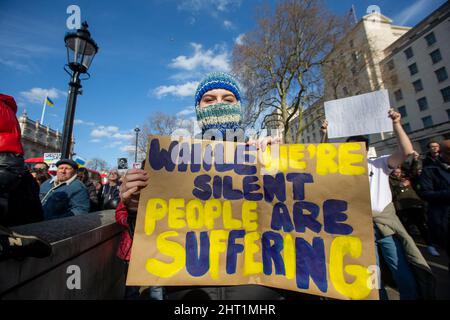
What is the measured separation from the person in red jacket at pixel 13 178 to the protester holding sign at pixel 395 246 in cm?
285

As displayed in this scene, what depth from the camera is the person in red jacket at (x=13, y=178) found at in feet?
4.74

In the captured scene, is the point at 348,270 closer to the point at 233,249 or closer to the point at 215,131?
the point at 233,249

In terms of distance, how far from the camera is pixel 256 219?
1188 mm

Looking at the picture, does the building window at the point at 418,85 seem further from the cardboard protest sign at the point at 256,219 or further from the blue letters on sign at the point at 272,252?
the blue letters on sign at the point at 272,252

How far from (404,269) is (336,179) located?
1.97m

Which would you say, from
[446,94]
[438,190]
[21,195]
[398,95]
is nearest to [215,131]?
[21,195]

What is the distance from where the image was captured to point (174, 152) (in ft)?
4.06

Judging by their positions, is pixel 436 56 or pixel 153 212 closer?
pixel 153 212

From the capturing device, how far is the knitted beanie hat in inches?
74.4

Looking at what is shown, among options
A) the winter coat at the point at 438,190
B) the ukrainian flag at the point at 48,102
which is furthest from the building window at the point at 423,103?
the ukrainian flag at the point at 48,102

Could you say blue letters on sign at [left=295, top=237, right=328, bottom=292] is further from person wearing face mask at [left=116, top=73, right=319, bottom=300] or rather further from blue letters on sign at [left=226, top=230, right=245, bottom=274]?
blue letters on sign at [left=226, top=230, right=245, bottom=274]

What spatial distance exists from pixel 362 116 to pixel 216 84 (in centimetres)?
119
